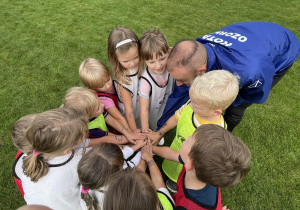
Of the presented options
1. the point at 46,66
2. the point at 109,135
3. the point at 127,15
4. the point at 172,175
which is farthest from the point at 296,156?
the point at 127,15

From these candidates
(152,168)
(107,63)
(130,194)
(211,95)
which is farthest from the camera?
(107,63)

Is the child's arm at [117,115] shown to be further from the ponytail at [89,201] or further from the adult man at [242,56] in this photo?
the ponytail at [89,201]

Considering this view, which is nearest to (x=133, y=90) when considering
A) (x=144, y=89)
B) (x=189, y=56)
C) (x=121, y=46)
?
(x=144, y=89)

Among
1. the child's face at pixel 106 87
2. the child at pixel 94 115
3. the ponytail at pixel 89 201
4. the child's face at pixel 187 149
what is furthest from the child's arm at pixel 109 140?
the child's face at pixel 187 149

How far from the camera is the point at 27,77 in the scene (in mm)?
3926

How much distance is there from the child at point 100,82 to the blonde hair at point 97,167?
104 centimetres

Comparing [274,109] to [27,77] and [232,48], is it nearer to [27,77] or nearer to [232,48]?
[232,48]

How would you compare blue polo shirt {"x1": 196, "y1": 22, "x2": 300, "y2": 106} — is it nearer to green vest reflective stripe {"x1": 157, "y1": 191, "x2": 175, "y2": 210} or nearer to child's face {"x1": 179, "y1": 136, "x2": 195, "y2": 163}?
child's face {"x1": 179, "y1": 136, "x2": 195, "y2": 163}

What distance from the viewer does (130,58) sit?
7.23 ft

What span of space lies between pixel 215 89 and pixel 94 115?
1318 mm

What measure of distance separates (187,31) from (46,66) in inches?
148

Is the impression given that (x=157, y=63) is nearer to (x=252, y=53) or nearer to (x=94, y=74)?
(x=94, y=74)

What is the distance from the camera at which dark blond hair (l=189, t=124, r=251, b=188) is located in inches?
48.3

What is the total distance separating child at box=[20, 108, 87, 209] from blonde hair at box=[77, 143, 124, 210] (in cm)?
20
